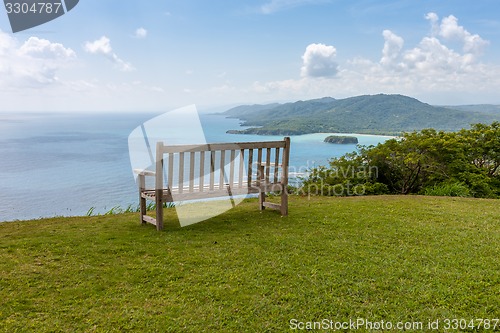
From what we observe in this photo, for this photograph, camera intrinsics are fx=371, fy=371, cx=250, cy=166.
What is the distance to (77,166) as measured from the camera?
27328mm

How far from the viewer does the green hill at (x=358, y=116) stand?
2397cm

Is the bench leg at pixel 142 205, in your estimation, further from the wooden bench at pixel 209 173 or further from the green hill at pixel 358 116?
the green hill at pixel 358 116

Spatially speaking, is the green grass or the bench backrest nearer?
the green grass

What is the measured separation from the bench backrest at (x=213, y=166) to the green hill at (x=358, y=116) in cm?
1560

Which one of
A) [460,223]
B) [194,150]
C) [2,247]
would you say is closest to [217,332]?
[194,150]

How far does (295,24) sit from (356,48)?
4470mm

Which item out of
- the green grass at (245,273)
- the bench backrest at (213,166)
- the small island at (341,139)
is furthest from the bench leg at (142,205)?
the small island at (341,139)

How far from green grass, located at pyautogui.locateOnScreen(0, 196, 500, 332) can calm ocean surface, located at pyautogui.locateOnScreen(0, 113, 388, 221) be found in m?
2.50

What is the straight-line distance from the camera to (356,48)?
82.9 feet

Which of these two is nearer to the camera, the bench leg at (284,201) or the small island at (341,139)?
the bench leg at (284,201)

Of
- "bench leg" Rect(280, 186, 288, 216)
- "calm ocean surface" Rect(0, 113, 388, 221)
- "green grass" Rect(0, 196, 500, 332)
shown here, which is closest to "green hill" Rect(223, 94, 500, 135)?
"calm ocean surface" Rect(0, 113, 388, 221)

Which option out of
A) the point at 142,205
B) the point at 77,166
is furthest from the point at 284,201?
the point at 77,166

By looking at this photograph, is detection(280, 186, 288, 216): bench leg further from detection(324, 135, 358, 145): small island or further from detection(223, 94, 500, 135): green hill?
detection(223, 94, 500, 135): green hill

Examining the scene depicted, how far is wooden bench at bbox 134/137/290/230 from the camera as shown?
497 cm
